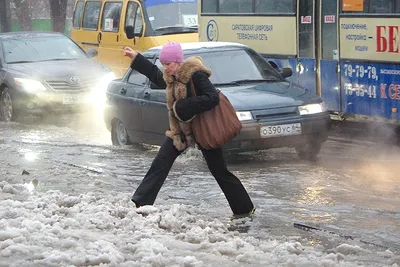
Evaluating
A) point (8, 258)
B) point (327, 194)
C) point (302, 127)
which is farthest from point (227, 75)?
point (8, 258)

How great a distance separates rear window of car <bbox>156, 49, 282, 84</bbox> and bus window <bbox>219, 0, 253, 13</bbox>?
3900 mm

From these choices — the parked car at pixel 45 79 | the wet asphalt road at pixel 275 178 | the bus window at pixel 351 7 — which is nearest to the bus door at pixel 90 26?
the parked car at pixel 45 79

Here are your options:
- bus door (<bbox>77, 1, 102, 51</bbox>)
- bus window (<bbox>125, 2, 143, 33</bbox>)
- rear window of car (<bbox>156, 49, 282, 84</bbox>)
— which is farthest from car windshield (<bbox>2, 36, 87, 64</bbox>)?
rear window of car (<bbox>156, 49, 282, 84</bbox>)

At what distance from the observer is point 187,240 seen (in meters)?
7.82

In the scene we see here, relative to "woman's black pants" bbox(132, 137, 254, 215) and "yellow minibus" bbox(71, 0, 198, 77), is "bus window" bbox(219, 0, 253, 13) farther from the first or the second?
"woman's black pants" bbox(132, 137, 254, 215)

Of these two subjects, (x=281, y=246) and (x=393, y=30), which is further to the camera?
(x=393, y=30)

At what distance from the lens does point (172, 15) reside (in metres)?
21.8

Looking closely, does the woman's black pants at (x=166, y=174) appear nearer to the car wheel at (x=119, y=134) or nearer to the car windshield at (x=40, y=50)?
the car wheel at (x=119, y=134)

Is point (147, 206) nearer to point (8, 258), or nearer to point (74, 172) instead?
point (8, 258)

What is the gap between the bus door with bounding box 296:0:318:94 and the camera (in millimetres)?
16297

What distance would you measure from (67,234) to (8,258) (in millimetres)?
775

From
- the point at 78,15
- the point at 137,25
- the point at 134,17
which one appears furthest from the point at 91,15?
the point at 137,25

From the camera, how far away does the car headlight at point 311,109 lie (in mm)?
12664

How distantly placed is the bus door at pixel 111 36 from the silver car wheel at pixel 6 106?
313cm
